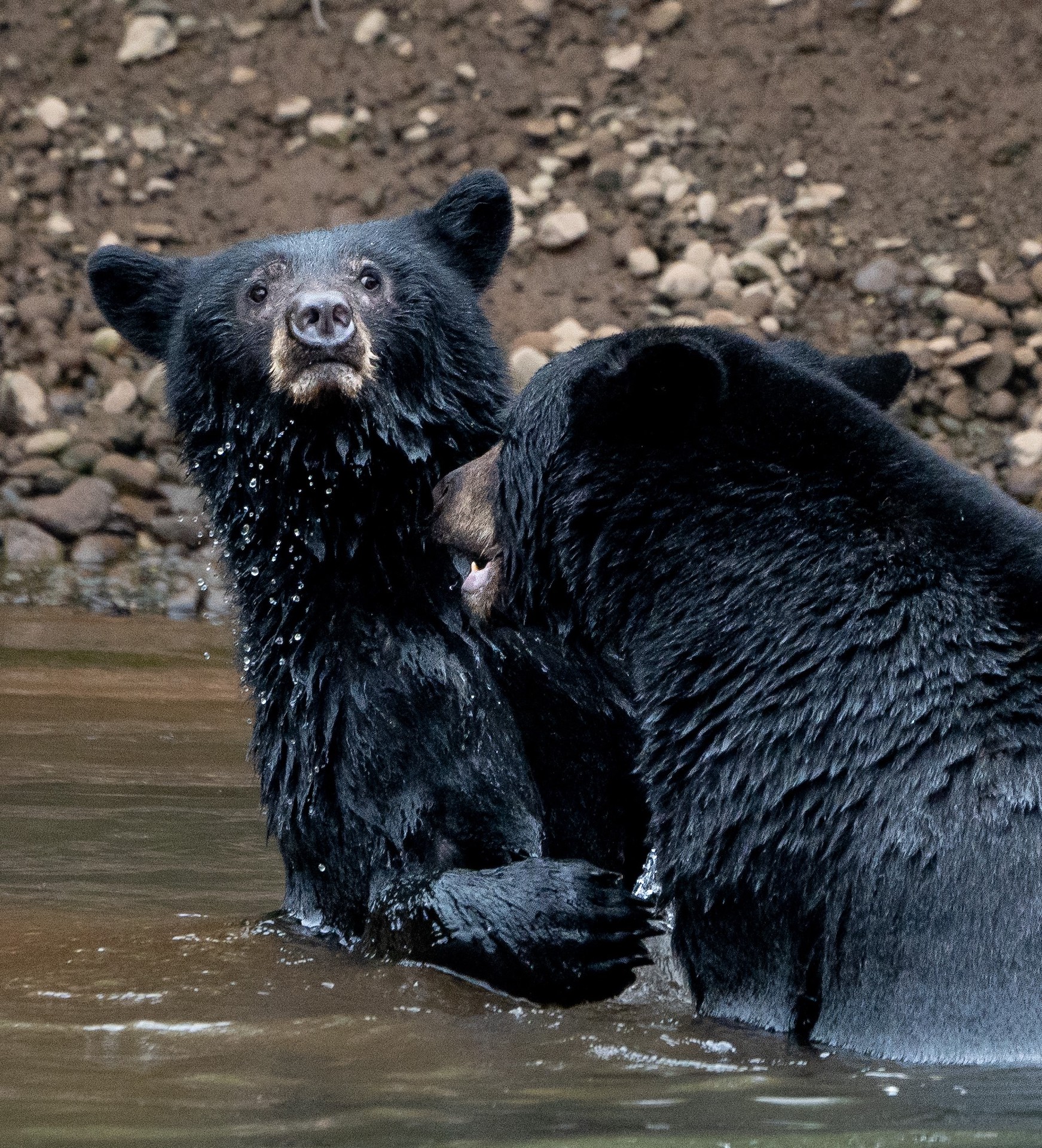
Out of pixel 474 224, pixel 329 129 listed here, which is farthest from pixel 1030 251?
pixel 474 224

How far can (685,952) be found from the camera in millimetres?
3965

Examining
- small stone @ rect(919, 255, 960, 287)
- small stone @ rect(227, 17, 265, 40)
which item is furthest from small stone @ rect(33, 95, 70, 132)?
small stone @ rect(919, 255, 960, 287)

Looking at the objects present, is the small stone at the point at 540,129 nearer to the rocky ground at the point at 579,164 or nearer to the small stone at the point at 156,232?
the rocky ground at the point at 579,164

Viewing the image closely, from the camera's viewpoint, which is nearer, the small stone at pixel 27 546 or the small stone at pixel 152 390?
the small stone at pixel 27 546

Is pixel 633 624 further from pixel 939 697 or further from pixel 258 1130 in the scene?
pixel 258 1130

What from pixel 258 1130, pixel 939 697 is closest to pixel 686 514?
pixel 939 697

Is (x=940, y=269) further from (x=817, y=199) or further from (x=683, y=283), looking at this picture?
(x=683, y=283)

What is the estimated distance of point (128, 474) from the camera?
447 inches

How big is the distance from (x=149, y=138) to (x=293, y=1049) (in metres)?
10.5

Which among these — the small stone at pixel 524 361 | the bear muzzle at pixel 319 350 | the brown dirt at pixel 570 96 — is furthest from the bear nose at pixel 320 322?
the brown dirt at pixel 570 96

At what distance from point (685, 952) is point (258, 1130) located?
1238mm

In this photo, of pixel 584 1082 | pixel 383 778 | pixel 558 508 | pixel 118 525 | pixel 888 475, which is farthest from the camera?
pixel 118 525

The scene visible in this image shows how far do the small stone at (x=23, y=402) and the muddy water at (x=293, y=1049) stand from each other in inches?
227

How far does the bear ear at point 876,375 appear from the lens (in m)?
4.94
